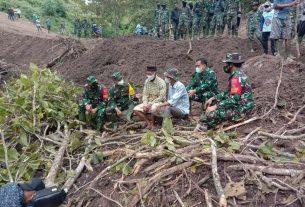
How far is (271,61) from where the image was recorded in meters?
8.70

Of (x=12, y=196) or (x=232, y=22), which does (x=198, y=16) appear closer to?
(x=232, y=22)

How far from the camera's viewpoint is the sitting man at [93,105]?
683cm

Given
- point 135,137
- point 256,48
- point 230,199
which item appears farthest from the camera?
point 256,48

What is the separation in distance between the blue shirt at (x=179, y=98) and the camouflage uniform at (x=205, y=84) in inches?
15.7

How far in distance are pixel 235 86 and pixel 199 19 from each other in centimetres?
979

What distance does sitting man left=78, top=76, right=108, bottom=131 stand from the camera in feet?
22.4

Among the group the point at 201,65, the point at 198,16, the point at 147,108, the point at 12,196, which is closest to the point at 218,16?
the point at 198,16

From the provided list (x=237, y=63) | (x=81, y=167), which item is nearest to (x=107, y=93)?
(x=81, y=167)

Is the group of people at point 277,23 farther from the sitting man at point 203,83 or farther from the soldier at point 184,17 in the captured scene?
the soldier at point 184,17

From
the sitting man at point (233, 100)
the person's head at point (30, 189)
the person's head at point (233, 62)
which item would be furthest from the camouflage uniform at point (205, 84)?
the person's head at point (30, 189)

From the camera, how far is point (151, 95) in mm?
6863

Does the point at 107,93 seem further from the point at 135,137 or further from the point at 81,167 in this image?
the point at 81,167

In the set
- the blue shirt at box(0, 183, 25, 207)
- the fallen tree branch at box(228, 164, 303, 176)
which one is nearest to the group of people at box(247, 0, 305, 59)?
the fallen tree branch at box(228, 164, 303, 176)

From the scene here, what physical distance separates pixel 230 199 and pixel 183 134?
5.42 ft
